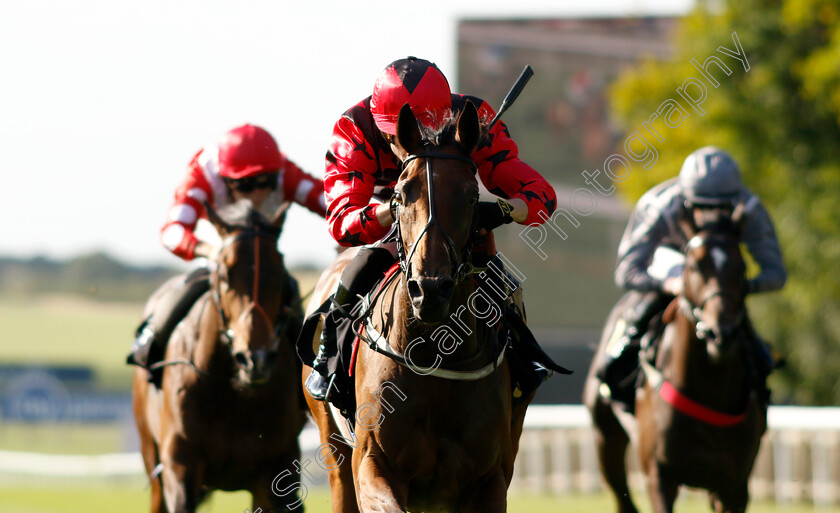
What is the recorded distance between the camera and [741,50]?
1823 cm

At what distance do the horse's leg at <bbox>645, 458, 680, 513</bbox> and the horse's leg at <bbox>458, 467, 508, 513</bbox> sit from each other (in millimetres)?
2661

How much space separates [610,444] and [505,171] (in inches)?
154

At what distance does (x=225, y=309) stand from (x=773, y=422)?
725 cm

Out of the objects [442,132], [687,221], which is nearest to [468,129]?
[442,132]

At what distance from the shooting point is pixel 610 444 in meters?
7.88

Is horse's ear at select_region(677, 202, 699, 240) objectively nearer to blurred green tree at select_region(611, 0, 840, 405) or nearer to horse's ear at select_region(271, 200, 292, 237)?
horse's ear at select_region(271, 200, 292, 237)

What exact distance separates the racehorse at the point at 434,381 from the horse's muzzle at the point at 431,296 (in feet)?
0.37

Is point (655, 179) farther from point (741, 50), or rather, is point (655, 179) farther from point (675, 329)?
point (675, 329)

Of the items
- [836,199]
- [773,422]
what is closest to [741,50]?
[836,199]

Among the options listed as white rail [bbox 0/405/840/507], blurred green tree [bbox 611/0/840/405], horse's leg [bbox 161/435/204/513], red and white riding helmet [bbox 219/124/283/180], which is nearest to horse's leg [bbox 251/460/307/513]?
horse's leg [bbox 161/435/204/513]

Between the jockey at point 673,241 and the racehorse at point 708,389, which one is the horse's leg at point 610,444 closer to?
the jockey at point 673,241

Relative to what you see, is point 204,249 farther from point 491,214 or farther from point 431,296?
point 431,296

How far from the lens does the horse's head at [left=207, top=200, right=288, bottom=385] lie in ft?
18.0

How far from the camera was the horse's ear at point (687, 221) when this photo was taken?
6.57 m
